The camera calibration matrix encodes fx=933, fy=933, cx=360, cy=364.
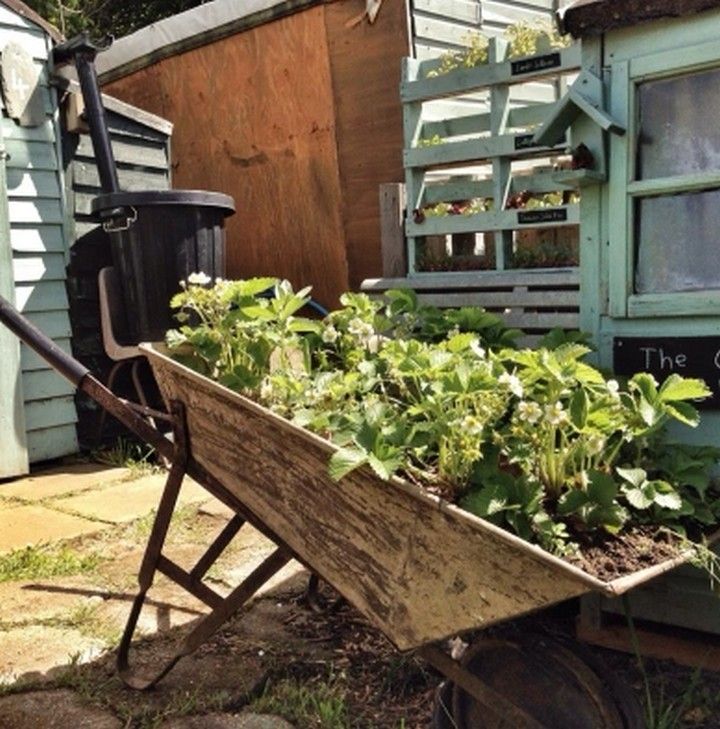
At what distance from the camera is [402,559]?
5.78ft

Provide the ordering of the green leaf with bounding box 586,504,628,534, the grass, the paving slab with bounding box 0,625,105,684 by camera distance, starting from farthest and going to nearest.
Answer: the grass → the paving slab with bounding box 0,625,105,684 → the green leaf with bounding box 586,504,628,534

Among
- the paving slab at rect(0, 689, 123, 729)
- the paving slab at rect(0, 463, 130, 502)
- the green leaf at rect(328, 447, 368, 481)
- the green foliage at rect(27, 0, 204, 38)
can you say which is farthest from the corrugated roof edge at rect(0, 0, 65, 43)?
the green foliage at rect(27, 0, 204, 38)

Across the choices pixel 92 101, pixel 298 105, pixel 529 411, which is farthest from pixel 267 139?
pixel 529 411

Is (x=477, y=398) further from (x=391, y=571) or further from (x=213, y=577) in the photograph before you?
(x=213, y=577)

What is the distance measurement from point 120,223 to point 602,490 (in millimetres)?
3465

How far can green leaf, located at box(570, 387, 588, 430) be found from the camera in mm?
1799

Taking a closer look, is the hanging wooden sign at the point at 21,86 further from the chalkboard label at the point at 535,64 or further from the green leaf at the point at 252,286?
the green leaf at the point at 252,286

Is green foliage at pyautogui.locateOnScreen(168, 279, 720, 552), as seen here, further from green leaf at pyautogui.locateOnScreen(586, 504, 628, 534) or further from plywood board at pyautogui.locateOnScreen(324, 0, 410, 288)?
plywood board at pyautogui.locateOnScreen(324, 0, 410, 288)

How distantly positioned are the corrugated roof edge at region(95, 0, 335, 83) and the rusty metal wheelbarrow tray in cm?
484

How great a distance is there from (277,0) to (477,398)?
5.37 metres

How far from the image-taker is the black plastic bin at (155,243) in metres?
4.55

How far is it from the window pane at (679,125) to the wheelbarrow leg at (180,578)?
1256 mm

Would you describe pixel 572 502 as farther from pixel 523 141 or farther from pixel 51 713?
pixel 523 141

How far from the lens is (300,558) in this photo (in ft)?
6.68
